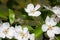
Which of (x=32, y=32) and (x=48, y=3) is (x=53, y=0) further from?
(x=32, y=32)

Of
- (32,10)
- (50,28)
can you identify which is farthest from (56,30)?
(32,10)

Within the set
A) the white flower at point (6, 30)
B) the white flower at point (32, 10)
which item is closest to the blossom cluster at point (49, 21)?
the white flower at point (32, 10)

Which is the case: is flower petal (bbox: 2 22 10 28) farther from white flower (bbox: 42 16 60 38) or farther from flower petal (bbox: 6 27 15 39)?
white flower (bbox: 42 16 60 38)

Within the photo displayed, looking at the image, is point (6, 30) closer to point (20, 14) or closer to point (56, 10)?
point (20, 14)

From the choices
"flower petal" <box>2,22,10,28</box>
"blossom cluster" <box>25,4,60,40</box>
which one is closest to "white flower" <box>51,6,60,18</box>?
"blossom cluster" <box>25,4,60,40</box>

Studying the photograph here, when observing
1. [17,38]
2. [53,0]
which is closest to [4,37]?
[17,38]
